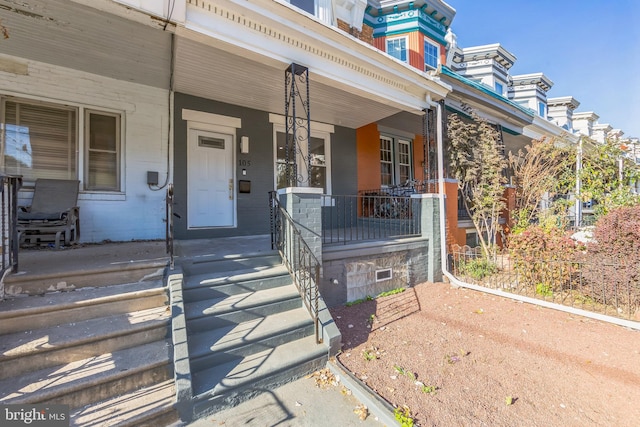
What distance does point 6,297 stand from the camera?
2.59 m

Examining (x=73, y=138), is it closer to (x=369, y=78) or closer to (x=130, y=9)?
(x=130, y=9)

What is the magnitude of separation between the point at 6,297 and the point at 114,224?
245 centimetres

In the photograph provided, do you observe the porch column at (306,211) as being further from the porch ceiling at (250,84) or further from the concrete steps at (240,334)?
the porch ceiling at (250,84)

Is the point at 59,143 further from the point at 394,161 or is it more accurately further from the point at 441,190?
the point at 394,161

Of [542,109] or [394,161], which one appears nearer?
[394,161]

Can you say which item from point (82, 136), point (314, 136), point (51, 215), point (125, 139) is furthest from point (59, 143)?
point (314, 136)

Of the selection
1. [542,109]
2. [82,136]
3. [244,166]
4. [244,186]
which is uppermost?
[542,109]

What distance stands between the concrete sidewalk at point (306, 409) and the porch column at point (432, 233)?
3.50 m

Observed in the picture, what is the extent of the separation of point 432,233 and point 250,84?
4.40m

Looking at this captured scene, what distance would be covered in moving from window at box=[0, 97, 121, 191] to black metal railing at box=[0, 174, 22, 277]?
76.6 inches

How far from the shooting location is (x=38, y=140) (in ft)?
14.8

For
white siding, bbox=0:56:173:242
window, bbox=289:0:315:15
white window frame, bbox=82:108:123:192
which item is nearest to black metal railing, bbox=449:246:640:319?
white siding, bbox=0:56:173:242

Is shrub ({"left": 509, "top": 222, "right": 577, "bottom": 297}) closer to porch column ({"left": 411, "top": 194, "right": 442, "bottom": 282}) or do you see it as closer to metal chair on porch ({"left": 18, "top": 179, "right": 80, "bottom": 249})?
porch column ({"left": 411, "top": 194, "right": 442, "bottom": 282})

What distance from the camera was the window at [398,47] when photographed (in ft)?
28.0
